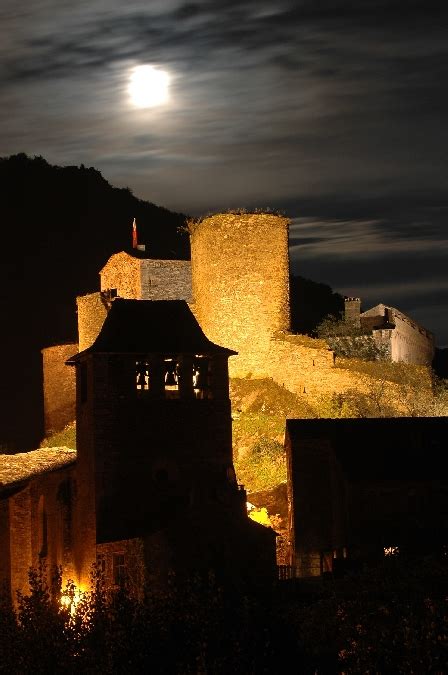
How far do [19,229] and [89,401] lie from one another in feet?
174

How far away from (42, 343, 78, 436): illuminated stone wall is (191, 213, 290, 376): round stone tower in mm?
8910

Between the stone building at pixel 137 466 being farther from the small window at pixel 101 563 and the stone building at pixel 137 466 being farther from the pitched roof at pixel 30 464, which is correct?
the pitched roof at pixel 30 464

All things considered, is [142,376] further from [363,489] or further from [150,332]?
[363,489]

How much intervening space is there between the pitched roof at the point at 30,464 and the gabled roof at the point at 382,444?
330 inches

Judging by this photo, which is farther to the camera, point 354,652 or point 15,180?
point 15,180

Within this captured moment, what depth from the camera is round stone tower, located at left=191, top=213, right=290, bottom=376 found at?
59062 millimetres

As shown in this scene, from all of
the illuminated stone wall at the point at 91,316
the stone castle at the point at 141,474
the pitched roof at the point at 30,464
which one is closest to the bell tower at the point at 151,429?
the stone castle at the point at 141,474

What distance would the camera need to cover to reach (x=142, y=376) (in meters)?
44.5

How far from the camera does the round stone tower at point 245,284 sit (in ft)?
194

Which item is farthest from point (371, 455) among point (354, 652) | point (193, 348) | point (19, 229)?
A: point (19, 229)

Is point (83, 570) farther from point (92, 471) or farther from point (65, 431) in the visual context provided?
point (65, 431)

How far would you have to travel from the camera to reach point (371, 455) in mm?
45375

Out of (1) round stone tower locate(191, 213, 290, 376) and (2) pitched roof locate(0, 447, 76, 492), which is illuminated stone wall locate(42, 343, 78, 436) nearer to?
(1) round stone tower locate(191, 213, 290, 376)

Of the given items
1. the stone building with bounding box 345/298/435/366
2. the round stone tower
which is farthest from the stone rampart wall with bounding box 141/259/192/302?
the stone building with bounding box 345/298/435/366
